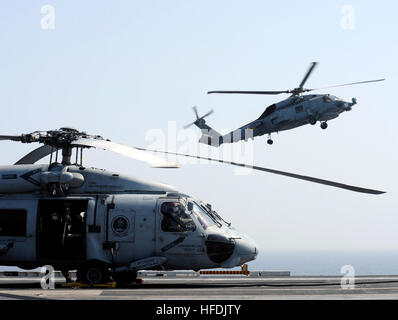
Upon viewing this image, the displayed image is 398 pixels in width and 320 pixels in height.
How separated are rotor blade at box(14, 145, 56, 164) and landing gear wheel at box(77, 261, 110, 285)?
4969mm

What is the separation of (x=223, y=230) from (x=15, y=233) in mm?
7194

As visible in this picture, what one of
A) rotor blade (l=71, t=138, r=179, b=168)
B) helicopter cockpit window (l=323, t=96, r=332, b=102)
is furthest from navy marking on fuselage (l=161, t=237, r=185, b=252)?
helicopter cockpit window (l=323, t=96, r=332, b=102)

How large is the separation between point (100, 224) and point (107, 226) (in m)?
0.25

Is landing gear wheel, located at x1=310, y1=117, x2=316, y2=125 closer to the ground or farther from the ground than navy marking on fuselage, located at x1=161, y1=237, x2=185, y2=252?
farther from the ground

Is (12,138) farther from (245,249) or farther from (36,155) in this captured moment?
(245,249)

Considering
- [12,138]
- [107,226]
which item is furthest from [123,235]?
[12,138]

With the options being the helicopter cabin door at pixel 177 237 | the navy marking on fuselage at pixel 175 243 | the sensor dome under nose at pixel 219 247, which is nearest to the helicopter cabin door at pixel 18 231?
the helicopter cabin door at pixel 177 237

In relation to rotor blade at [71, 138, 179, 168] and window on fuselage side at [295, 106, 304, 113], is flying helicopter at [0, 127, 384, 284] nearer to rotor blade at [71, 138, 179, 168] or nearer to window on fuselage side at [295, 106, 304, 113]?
rotor blade at [71, 138, 179, 168]

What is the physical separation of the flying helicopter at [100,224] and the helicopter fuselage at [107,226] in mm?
33

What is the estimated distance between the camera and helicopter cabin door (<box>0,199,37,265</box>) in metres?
21.3

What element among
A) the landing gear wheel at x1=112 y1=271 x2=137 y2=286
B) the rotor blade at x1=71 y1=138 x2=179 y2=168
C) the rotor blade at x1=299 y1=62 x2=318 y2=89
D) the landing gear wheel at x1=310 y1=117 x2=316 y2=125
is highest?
the rotor blade at x1=299 y1=62 x2=318 y2=89

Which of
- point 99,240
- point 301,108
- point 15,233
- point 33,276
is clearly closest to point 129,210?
point 99,240

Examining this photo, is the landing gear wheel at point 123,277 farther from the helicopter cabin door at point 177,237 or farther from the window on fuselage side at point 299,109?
the window on fuselage side at point 299,109

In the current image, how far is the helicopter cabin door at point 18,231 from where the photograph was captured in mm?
21297
